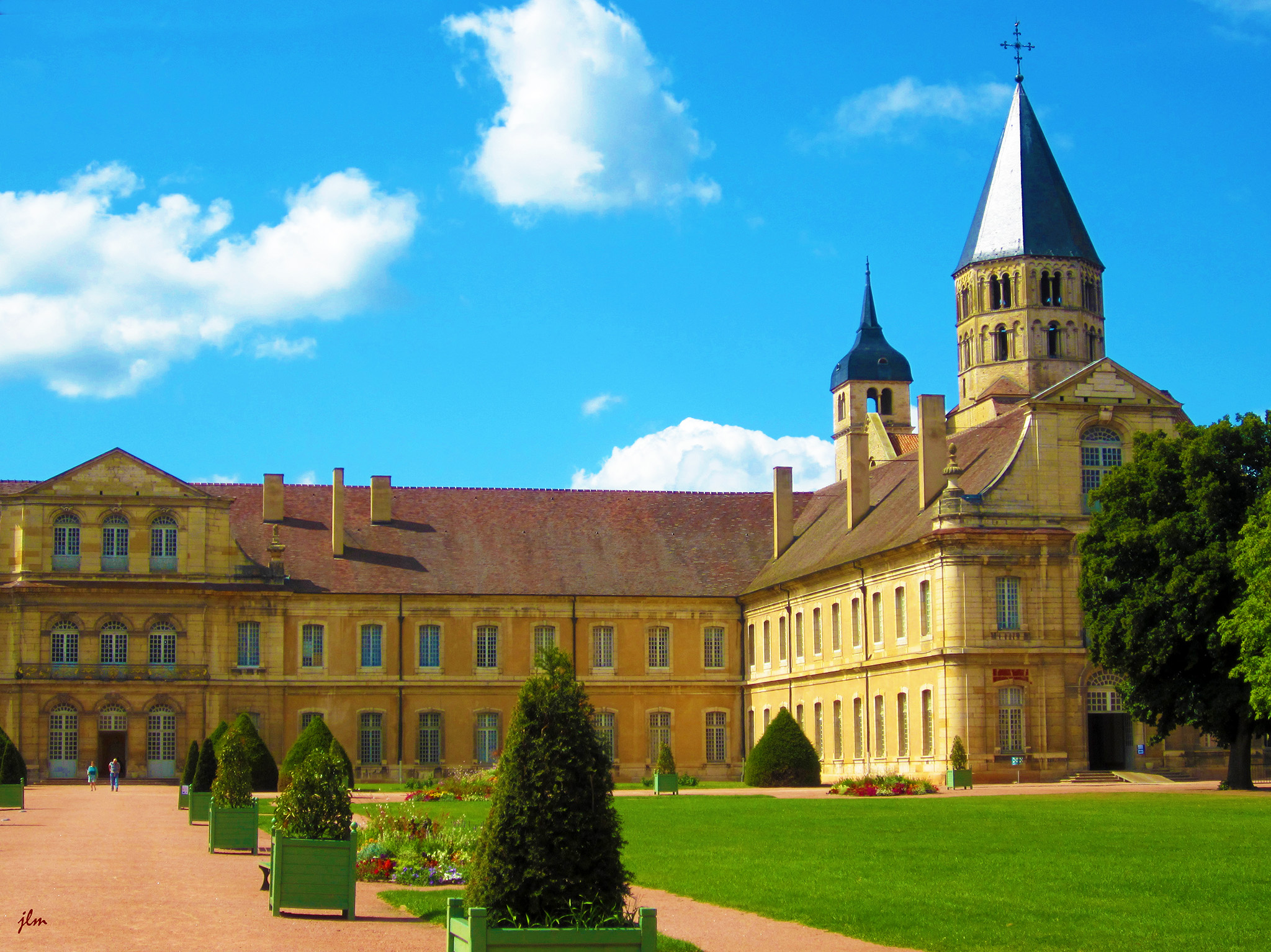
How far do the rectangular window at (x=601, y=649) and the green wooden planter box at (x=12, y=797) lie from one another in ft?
78.3

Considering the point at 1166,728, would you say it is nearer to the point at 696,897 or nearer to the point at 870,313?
the point at 696,897

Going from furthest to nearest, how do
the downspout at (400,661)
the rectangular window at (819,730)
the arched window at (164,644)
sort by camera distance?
the downspout at (400,661), the arched window at (164,644), the rectangular window at (819,730)

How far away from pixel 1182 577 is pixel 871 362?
58919mm

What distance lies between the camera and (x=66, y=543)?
184 ft

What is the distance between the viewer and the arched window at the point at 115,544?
185 feet

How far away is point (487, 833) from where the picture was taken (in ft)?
37.8

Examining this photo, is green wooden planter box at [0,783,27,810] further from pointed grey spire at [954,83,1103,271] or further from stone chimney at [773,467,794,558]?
pointed grey spire at [954,83,1103,271]

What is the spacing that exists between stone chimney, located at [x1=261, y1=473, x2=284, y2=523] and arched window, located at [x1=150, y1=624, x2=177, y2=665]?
5.30 metres

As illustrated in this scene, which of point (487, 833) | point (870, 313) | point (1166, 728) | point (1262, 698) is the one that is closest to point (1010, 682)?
point (1166, 728)

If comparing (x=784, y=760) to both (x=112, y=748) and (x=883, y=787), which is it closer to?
(x=883, y=787)

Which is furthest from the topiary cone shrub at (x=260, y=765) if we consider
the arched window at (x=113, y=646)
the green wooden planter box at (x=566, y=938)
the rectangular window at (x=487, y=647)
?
the green wooden planter box at (x=566, y=938)

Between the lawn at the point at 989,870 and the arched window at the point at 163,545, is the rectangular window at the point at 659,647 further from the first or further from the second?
the lawn at the point at 989,870

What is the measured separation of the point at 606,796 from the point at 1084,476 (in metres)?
37.8

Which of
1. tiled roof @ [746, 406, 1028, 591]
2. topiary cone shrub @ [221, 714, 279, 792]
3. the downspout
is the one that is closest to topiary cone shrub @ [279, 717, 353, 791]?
topiary cone shrub @ [221, 714, 279, 792]
